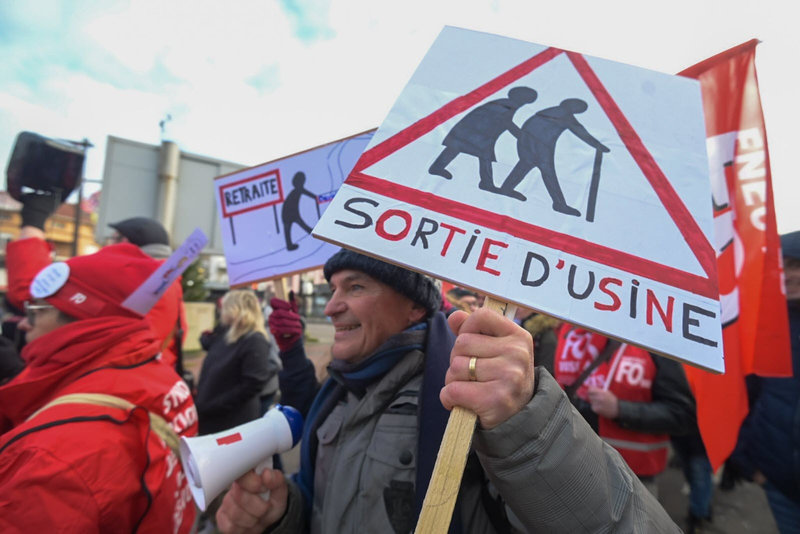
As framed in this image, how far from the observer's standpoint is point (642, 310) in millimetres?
773

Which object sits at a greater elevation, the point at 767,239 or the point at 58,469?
the point at 767,239

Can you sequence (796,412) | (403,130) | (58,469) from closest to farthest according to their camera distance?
(403,130) < (58,469) < (796,412)

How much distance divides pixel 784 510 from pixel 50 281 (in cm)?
357

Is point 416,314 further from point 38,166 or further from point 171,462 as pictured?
point 38,166

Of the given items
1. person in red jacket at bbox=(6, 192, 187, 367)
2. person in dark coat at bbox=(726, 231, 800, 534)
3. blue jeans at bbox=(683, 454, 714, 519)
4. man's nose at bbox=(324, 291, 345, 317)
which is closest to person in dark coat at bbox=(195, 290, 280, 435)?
person in red jacket at bbox=(6, 192, 187, 367)

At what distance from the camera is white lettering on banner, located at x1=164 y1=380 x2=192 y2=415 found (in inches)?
65.3

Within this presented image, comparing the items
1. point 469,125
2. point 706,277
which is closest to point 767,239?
point 706,277

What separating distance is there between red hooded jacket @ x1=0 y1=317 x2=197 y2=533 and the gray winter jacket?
2.18 feet

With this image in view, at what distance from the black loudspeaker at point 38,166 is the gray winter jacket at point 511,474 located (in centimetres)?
419

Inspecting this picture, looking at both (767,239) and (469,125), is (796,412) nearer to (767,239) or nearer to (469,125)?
(767,239)

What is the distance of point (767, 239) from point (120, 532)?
8.32 feet

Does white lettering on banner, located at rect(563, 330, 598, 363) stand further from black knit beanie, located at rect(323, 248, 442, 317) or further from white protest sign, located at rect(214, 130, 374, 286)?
white protest sign, located at rect(214, 130, 374, 286)

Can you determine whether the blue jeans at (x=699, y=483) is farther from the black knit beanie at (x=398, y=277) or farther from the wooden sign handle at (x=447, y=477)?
the wooden sign handle at (x=447, y=477)

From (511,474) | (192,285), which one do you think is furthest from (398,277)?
(192,285)
